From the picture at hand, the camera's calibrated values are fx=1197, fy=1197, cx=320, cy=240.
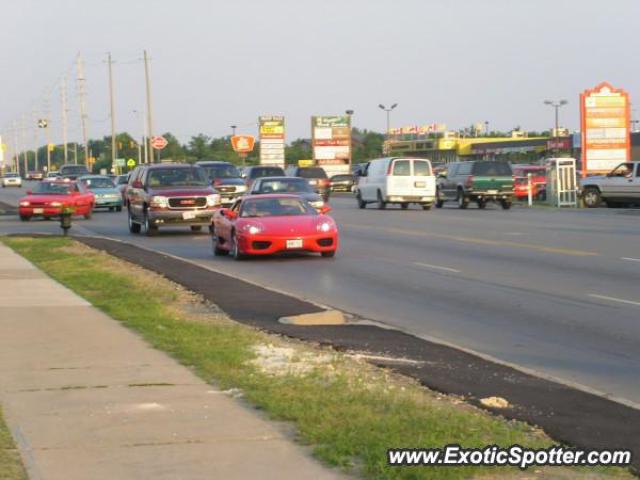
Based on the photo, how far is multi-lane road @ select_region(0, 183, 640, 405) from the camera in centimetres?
1175

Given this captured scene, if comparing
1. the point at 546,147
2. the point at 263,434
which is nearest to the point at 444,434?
the point at 263,434

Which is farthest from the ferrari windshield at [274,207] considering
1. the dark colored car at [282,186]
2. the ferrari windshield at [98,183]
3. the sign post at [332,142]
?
the sign post at [332,142]

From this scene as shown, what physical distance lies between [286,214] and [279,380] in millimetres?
14144

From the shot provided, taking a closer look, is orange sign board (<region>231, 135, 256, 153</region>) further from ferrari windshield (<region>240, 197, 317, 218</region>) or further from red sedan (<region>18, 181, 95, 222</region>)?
ferrari windshield (<region>240, 197, 317, 218</region>)

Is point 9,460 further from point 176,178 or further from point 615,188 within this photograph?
point 615,188

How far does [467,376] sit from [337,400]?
175 cm

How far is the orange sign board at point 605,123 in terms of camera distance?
51.9 meters

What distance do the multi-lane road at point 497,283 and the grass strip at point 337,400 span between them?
181cm

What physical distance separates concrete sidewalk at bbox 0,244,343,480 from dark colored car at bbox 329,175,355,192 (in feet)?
210

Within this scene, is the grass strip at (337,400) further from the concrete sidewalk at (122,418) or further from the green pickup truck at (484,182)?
the green pickup truck at (484,182)

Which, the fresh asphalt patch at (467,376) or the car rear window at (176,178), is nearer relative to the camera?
the fresh asphalt patch at (467,376)

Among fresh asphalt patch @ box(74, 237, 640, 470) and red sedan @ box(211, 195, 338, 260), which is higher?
red sedan @ box(211, 195, 338, 260)

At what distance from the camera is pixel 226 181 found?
138ft

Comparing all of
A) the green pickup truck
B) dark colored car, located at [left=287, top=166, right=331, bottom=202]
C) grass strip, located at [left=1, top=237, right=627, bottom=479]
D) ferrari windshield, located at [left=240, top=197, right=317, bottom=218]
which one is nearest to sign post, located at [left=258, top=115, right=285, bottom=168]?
dark colored car, located at [left=287, top=166, right=331, bottom=202]
